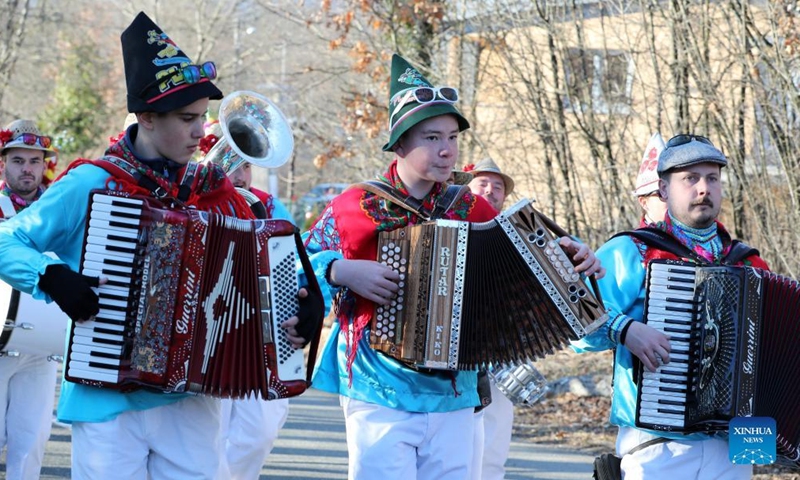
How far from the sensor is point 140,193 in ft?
13.7

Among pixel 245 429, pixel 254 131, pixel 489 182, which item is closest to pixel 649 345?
pixel 254 131

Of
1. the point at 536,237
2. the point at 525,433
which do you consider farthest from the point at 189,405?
the point at 525,433

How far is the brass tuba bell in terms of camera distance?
5.83m

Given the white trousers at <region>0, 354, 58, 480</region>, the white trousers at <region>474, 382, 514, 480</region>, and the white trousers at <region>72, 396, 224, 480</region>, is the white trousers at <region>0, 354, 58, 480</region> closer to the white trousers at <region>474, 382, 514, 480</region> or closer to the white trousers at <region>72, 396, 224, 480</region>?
the white trousers at <region>474, 382, 514, 480</region>

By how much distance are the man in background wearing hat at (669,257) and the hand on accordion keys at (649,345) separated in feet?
0.27

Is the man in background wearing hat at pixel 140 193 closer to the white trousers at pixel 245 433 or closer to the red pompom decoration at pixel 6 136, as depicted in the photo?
the white trousers at pixel 245 433

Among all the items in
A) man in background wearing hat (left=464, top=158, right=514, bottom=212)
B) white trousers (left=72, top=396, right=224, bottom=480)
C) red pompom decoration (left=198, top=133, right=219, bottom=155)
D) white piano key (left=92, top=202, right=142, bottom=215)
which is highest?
man in background wearing hat (left=464, top=158, right=514, bottom=212)

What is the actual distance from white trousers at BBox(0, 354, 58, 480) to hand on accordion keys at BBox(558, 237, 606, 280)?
3.80m

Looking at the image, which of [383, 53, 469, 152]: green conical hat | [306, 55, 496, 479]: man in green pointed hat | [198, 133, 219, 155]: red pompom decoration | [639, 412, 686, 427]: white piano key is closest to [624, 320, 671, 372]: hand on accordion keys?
[639, 412, 686, 427]: white piano key

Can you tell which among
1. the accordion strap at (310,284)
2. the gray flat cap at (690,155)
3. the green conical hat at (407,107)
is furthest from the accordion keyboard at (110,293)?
Answer: the gray flat cap at (690,155)

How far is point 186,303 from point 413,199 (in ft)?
3.92

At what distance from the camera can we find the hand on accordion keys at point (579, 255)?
4480 mm

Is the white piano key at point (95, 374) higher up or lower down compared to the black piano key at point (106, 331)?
lower down

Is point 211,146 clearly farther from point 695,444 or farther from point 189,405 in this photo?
point 695,444
